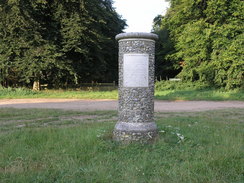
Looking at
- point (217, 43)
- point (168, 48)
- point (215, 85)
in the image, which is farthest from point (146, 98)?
point (168, 48)

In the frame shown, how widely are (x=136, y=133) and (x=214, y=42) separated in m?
18.1

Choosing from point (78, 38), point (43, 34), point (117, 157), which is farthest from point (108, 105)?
point (43, 34)

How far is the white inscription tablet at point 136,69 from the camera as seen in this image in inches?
221

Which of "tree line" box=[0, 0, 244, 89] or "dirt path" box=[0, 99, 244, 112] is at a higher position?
"tree line" box=[0, 0, 244, 89]

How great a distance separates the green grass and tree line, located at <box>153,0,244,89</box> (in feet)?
49.6

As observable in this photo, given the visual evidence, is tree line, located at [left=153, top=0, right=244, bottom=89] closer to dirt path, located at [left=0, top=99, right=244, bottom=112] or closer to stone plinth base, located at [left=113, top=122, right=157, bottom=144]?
dirt path, located at [left=0, top=99, right=244, bottom=112]

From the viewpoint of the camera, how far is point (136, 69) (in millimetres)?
5625

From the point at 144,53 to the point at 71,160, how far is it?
2788mm

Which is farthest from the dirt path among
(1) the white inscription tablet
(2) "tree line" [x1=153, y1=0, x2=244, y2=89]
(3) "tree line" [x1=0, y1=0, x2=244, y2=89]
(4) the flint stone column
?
(1) the white inscription tablet

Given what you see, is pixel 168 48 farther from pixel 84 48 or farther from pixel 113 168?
pixel 113 168

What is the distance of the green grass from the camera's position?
3.69 metres

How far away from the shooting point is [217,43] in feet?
68.2

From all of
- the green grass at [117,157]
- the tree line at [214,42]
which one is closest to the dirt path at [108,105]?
the tree line at [214,42]

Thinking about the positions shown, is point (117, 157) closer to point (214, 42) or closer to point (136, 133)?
point (136, 133)
